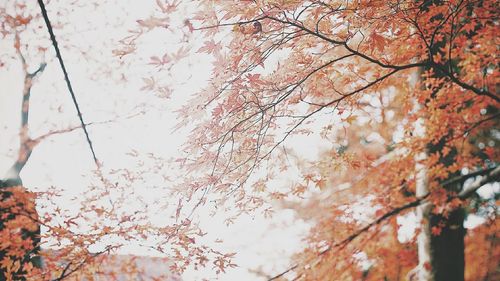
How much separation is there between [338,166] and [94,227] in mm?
3017

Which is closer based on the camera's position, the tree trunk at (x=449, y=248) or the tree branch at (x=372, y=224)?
the tree trunk at (x=449, y=248)

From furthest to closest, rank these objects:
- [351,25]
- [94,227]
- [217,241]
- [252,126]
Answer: [94,227], [217,241], [252,126], [351,25]

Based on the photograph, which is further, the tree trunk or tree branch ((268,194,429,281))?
tree branch ((268,194,429,281))

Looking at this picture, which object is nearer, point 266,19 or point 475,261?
point 266,19

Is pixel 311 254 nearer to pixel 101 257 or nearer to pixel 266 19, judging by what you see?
pixel 101 257

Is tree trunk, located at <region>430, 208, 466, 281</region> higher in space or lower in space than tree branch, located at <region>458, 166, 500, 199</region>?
lower

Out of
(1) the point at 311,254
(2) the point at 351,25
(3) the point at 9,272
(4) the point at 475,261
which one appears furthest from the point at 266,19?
(4) the point at 475,261

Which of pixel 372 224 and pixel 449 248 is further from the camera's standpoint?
pixel 372 224

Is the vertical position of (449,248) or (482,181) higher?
(482,181)

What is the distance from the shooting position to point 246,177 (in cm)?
305

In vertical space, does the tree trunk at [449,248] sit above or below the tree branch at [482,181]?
below

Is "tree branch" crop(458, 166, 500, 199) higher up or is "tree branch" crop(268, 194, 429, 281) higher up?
"tree branch" crop(458, 166, 500, 199)

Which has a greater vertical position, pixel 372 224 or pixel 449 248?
pixel 372 224

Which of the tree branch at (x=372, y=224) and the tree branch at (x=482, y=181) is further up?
the tree branch at (x=482, y=181)
